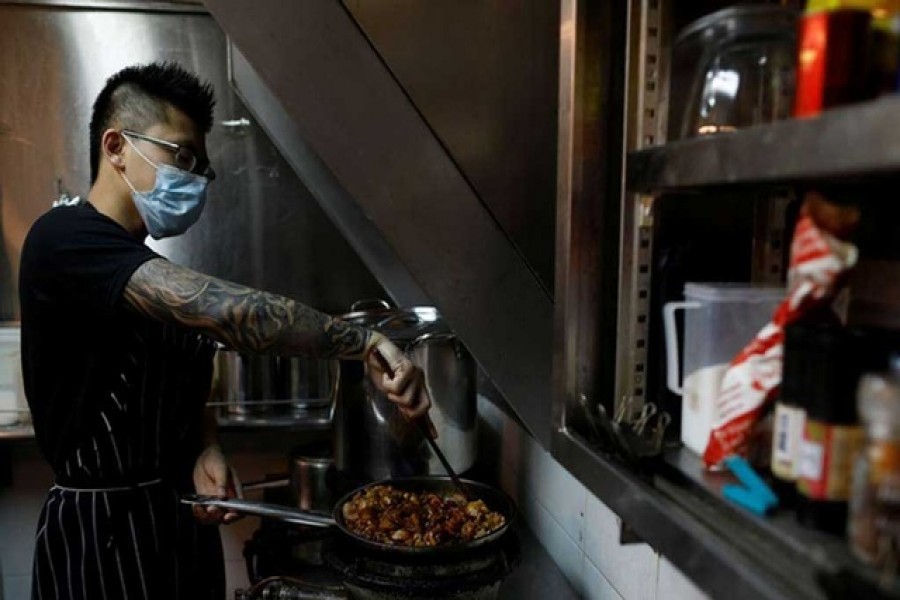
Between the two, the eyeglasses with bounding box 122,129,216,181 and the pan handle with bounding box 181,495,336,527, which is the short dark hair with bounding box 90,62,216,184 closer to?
the eyeglasses with bounding box 122,129,216,181

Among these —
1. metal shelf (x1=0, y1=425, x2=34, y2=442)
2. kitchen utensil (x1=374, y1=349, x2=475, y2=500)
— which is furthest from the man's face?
metal shelf (x1=0, y1=425, x2=34, y2=442)

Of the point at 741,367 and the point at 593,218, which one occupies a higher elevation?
the point at 593,218

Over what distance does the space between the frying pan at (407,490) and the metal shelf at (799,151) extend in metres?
0.70

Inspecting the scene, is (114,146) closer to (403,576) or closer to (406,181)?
(406,181)

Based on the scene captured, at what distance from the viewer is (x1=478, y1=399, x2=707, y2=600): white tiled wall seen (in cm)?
92

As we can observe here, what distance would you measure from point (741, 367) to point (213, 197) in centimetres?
201

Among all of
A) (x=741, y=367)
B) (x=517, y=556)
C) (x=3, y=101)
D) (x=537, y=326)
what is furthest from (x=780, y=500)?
(x=3, y=101)

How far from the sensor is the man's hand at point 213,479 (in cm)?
138

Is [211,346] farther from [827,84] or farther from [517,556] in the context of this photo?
[827,84]

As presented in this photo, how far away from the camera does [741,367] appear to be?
0.52 meters

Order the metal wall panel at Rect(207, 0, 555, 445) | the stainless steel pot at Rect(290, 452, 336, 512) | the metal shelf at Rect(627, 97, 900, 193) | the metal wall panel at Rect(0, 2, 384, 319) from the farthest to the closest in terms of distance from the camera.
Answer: the metal wall panel at Rect(0, 2, 384, 319) → the stainless steel pot at Rect(290, 452, 336, 512) → the metal wall panel at Rect(207, 0, 555, 445) → the metal shelf at Rect(627, 97, 900, 193)

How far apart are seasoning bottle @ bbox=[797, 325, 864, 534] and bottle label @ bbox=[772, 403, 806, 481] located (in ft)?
0.04

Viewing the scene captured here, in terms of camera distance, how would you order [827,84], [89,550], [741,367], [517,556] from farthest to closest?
[89,550] < [517,556] < [741,367] < [827,84]

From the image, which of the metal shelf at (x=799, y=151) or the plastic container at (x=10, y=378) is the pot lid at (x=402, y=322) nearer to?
the metal shelf at (x=799, y=151)
